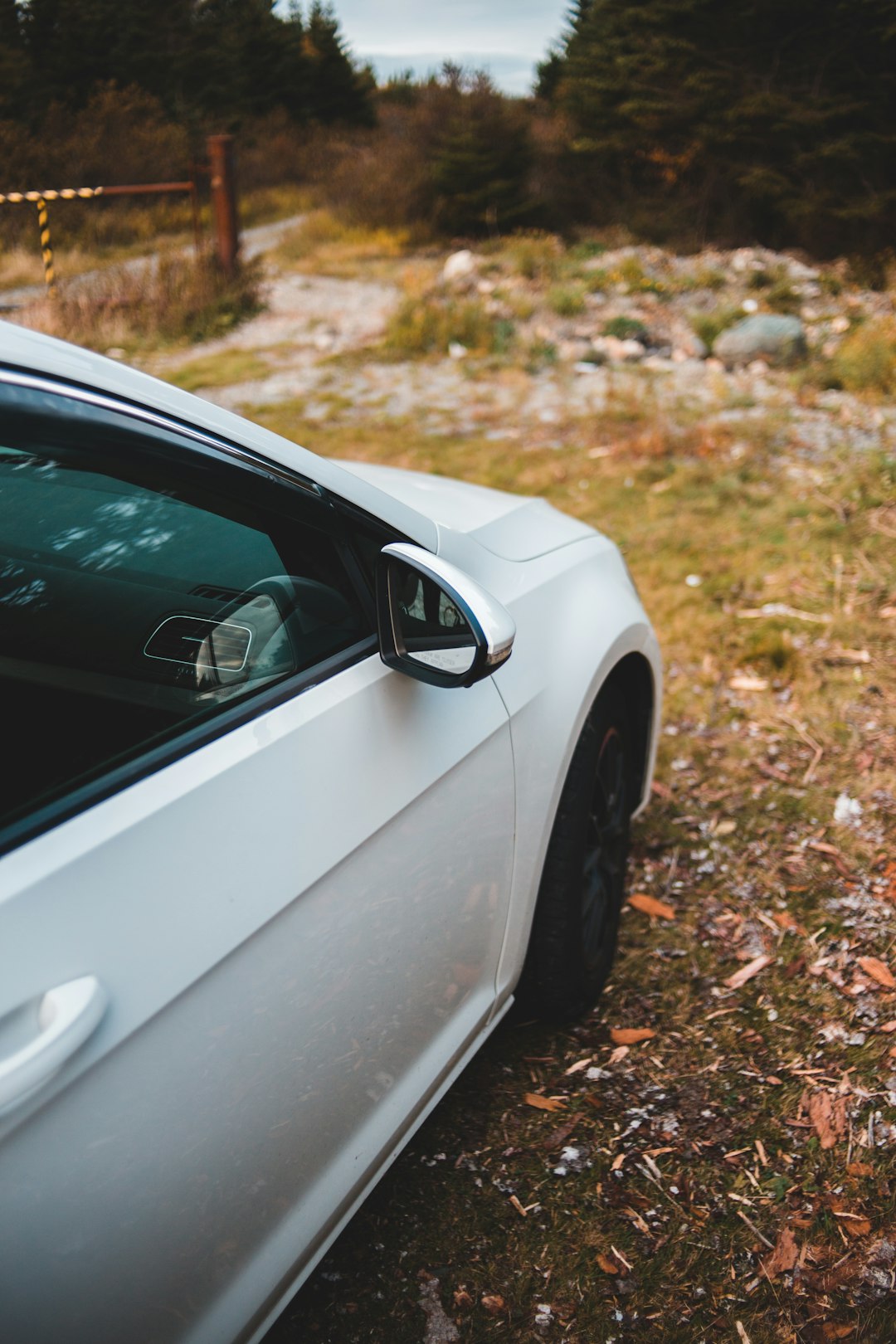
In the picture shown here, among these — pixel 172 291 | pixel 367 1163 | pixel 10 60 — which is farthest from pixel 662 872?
pixel 10 60

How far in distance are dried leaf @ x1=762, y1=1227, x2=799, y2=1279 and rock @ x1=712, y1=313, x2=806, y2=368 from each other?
26.0ft

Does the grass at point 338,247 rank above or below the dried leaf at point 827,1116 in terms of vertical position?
above

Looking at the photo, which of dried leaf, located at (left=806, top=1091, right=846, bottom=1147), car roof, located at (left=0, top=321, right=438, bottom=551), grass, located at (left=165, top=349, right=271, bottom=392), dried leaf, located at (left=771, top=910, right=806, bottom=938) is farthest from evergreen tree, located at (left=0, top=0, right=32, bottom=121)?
dried leaf, located at (left=806, top=1091, right=846, bottom=1147)

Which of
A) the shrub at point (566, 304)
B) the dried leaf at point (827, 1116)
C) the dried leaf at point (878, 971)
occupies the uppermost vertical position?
the shrub at point (566, 304)

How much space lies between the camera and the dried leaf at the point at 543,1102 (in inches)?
90.7

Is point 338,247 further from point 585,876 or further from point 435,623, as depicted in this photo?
point 435,623

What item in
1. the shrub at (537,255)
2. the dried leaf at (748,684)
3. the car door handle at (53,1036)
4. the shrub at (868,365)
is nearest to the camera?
the car door handle at (53,1036)

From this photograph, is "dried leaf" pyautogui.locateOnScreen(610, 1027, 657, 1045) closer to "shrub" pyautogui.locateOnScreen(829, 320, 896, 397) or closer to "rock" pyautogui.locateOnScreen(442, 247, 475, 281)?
"shrub" pyautogui.locateOnScreen(829, 320, 896, 397)

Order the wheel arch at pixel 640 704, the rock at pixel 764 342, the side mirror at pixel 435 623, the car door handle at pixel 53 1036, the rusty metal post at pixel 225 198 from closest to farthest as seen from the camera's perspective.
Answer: the car door handle at pixel 53 1036 < the side mirror at pixel 435 623 < the wheel arch at pixel 640 704 < the rock at pixel 764 342 < the rusty metal post at pixel 225 198

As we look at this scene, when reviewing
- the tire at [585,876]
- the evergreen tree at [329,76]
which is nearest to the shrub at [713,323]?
the tire at [585,876]

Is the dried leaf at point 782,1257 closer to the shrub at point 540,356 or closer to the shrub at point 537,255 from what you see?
the shrub at point 540,356

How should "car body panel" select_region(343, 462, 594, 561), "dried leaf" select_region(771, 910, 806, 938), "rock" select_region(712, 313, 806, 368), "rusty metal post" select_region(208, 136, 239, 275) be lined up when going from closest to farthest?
"car body panel" select_region(343, 462, 594, 561) < "dried leaf" select_region(771, 910, 806, 938) < "rock" select_region(712, 313, 806, 368) < "rusty metal post" select_region(208, 136, 239, 275)

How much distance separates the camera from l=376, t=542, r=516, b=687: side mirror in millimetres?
1525

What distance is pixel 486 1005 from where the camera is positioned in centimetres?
194
